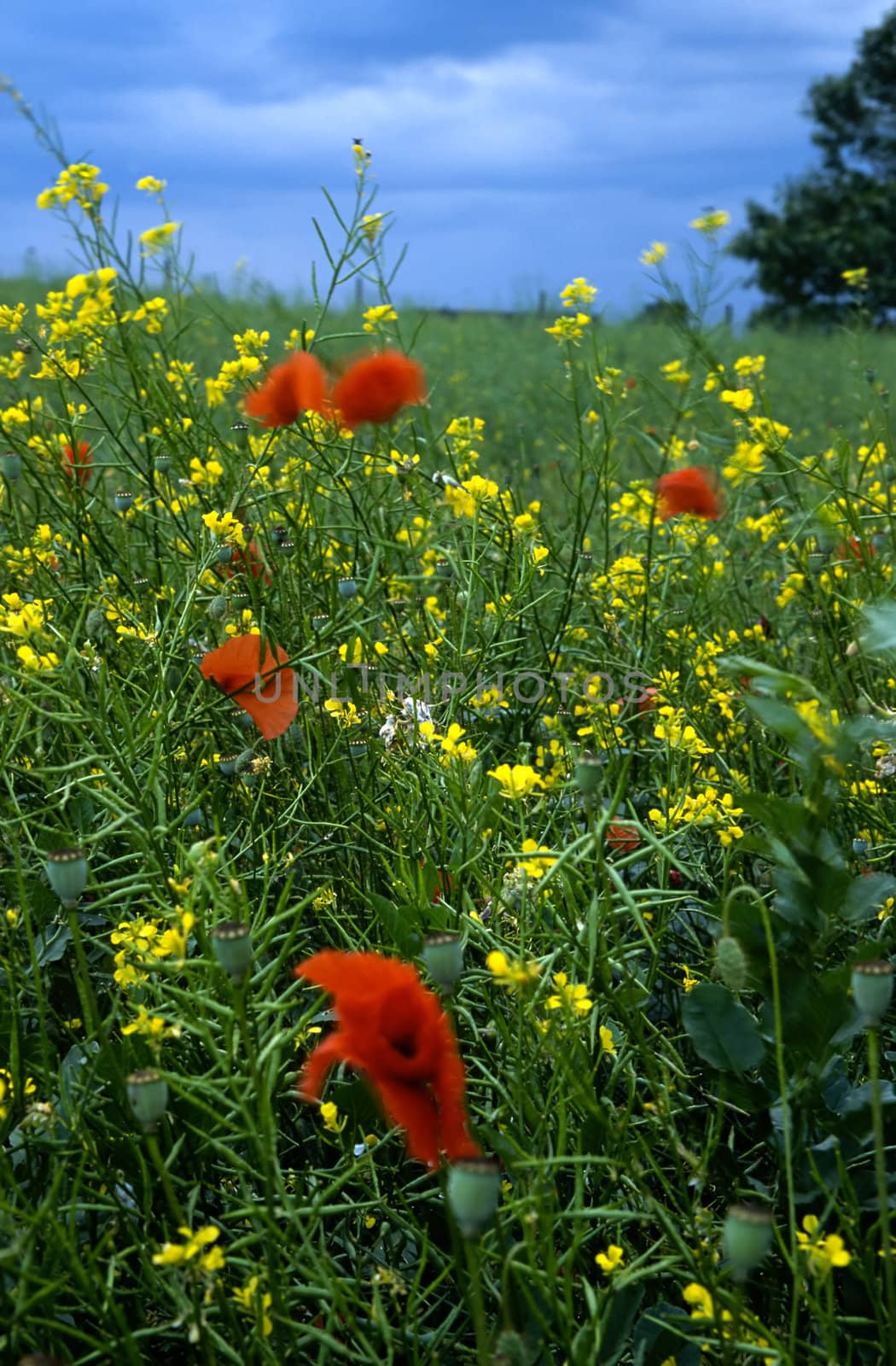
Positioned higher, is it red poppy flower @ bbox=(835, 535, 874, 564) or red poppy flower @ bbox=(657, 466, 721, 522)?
A: red poppy flower @ bbox=(657, 466, 721, 522)

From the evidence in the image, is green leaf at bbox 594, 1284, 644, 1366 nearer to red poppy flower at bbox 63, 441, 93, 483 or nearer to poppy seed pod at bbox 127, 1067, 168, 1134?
poppy seed pod at bbox 127, 1067, 168, 1134

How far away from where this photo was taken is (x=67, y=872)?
0.81m

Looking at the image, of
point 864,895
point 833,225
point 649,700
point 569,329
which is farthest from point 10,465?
point 833,225

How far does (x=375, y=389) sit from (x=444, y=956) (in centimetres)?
45

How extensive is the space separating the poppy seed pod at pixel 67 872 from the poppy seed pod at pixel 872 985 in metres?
0.49

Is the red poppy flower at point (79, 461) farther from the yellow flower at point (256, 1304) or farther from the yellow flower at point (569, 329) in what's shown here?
the yellow flower at point (256, 1304)

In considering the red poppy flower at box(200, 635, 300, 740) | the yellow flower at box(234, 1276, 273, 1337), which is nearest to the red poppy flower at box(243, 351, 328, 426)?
the red poppy flower at box(200, 635, 300, 740)

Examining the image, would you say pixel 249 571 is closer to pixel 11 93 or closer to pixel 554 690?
pixel 554 690

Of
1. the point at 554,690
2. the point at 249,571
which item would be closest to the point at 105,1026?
the point at 249,571

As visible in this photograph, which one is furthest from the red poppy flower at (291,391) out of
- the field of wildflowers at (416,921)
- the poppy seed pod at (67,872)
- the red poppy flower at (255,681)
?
the poppy seed pod at (67,872)

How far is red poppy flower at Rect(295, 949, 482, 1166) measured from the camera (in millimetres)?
699

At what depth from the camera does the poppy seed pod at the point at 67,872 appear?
809mm

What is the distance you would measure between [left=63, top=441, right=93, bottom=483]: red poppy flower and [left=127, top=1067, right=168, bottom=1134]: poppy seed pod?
3.24 ft

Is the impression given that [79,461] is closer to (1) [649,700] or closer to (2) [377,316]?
(2) [377,316]
